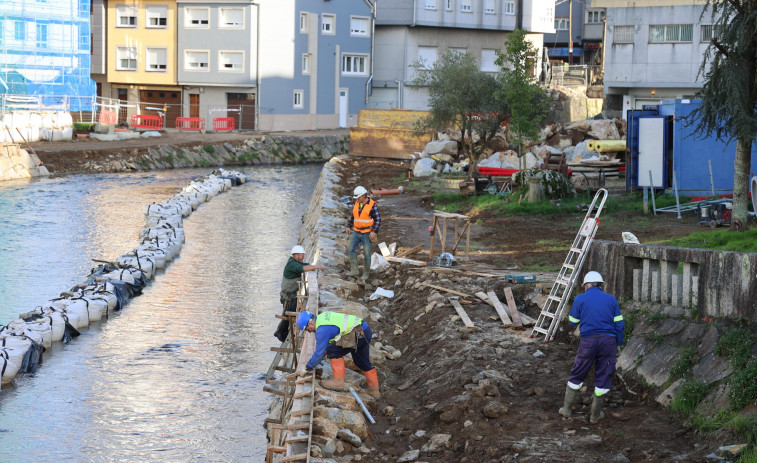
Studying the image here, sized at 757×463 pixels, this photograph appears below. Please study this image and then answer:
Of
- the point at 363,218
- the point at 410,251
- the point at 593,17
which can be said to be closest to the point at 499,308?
the point at 363,218

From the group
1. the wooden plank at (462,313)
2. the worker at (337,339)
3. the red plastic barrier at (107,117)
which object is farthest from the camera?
the red plastic barrier at (107,117)

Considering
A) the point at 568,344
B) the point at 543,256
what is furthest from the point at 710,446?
the point at 543,256

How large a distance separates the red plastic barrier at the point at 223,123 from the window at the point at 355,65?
1087cm

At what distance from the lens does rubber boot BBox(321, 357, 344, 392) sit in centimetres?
1191

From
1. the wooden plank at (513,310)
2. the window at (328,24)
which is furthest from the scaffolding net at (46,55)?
the wooden plank at (513,310)

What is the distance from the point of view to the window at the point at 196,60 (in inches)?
2361

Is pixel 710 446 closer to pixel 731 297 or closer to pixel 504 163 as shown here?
pixel 731 297

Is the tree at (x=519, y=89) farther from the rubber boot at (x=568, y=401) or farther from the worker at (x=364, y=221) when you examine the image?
the rubber boot at (x=568, y=401)

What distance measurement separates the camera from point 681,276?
11172mm

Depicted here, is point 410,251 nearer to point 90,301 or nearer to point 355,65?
point 90,301

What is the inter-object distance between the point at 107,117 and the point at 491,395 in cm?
4816

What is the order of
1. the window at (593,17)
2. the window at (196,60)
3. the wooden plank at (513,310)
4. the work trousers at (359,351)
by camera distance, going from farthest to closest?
the window at (593,17), the window at (196,60), the wooden plank at (513,310), the work trousers at (359,351)

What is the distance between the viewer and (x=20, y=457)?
12094mm

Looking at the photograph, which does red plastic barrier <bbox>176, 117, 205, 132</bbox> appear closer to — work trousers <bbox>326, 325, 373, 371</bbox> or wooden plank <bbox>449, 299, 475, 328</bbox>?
wooden plank <bbox>449, 299, 475, 328</bbox>
